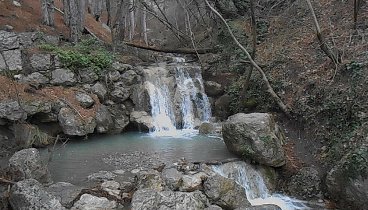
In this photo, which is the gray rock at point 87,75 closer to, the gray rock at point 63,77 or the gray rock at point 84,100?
the gray rock at point 63,77

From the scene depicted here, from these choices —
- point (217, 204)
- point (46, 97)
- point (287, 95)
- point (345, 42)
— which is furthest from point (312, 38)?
point (46, 97)

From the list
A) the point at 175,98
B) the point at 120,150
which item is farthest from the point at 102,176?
the point at 175,98

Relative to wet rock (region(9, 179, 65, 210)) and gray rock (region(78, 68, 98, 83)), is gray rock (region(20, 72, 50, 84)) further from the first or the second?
wet rock (region(9, 179, 65, 210))

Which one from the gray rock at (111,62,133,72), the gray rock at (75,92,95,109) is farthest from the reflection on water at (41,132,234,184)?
the gray rock at (111,62,133,72)

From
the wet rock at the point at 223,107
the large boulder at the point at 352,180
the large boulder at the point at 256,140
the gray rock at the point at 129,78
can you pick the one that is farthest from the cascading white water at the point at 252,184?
the gray rock at the point at 129,78

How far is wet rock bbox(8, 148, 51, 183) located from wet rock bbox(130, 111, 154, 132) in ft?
19.0

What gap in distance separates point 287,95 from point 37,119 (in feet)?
25.7

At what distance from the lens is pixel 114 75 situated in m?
13.6

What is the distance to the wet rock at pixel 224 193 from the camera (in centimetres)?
734

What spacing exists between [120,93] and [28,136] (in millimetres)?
4373

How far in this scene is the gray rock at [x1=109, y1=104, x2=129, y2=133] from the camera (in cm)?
1326

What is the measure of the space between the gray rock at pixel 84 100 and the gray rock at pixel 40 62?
4.53 feet

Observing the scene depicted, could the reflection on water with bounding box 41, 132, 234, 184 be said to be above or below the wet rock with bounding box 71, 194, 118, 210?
above

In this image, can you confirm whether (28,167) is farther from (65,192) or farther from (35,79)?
(35,79)
